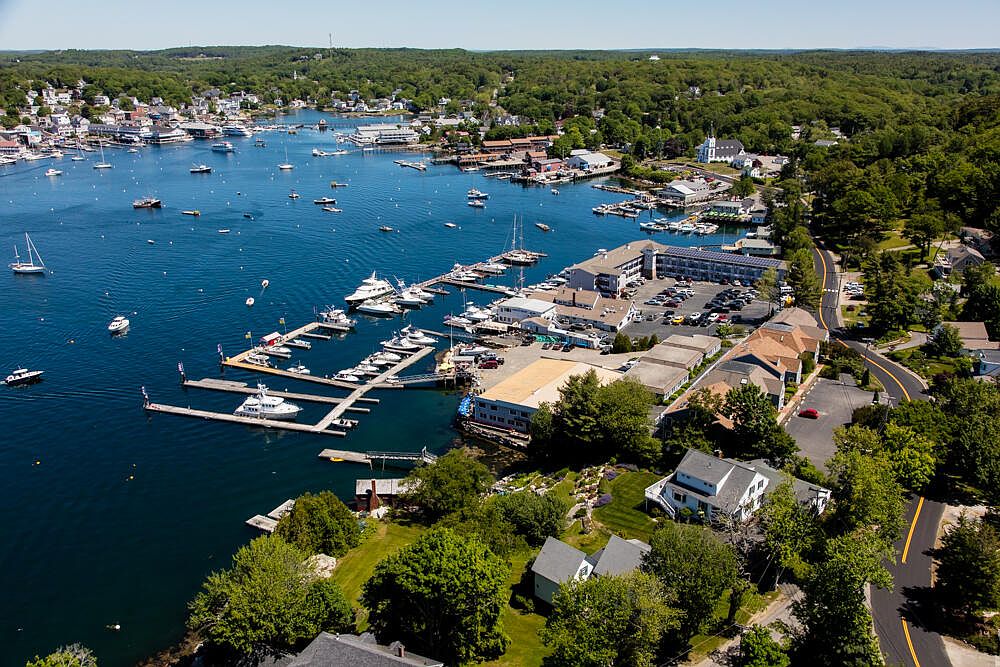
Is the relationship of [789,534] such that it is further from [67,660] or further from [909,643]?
[67,660]

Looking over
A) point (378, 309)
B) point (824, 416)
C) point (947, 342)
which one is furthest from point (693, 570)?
point (378, 309)

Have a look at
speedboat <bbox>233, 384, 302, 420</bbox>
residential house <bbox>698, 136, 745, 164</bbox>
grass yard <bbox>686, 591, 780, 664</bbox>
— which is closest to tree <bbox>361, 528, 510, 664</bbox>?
grass yard <bbox>686, 591, 780, 664</bbox>

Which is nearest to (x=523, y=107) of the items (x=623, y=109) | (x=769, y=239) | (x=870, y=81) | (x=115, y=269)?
(x=623, y=109)

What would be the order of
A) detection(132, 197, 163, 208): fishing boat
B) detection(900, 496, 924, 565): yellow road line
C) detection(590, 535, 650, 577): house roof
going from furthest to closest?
detection(132, 197, 163, 208): fishing boat, detection(900, 496, 924, 565): yellow road line, detection(590, 535, 650, 577): house roof

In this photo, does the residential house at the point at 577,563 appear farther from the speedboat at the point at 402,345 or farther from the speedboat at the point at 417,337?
the speedboat at the point at 417,337

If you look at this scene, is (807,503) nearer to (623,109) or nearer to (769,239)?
(769,239)

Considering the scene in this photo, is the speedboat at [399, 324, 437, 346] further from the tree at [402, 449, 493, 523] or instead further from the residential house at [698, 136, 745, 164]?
the residential house at [698, 136, 745, 164]
